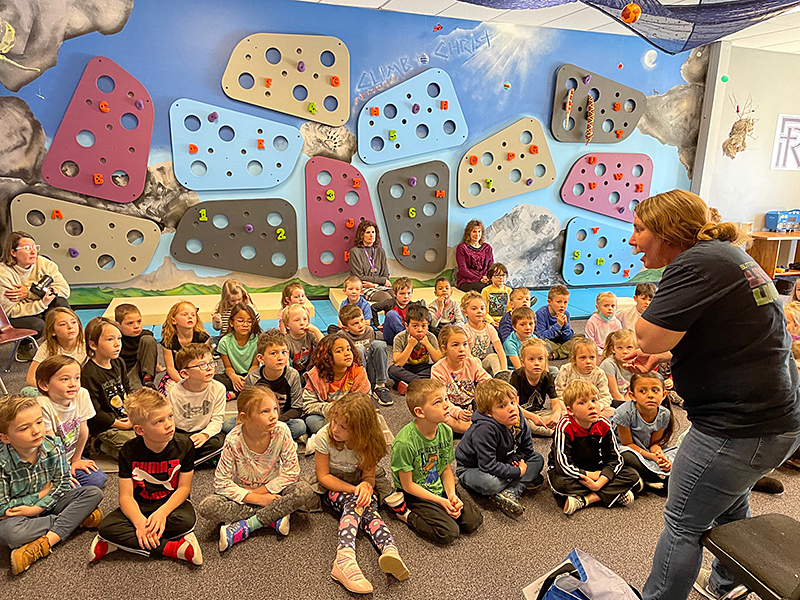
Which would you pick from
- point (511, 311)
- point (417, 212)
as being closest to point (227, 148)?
point (417, 212)

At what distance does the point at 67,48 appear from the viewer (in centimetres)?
471

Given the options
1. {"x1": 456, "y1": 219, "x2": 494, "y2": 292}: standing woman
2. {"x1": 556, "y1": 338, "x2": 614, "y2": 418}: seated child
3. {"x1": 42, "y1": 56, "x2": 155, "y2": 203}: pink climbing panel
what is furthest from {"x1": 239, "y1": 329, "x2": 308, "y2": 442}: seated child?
{"x1": 456, "y1": 219, "x2": 494, "y2": 292}: standing woman

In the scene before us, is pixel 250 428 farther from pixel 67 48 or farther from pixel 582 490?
pixel 67 48

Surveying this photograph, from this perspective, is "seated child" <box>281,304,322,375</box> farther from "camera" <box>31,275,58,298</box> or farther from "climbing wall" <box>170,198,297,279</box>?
"climbing wall" <box>170,198,297,279</box>

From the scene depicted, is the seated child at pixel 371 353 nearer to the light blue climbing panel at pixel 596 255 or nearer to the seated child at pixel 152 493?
the seated child at pixel 152 493

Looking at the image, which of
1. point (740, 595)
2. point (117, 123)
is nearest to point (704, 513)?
point (740, 595)

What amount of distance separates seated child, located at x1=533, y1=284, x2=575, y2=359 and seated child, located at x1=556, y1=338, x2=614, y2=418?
3.42 ft

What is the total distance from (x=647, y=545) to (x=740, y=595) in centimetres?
71

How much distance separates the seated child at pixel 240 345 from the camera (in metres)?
3.46

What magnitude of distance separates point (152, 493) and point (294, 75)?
421cm

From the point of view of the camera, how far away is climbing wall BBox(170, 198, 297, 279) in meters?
5.33

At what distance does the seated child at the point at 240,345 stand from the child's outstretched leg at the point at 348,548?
4.38ft

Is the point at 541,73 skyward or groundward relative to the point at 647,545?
skyward

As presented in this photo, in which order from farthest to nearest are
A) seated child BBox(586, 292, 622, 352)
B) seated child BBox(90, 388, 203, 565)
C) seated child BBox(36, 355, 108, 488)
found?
seated child BBox(586, 292, 622, 352) → seated child BBox(36, 355, 108, 488) → seated child BBox(90, 388, 203, 565)
